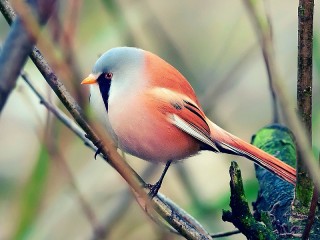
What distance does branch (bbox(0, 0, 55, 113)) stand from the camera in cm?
68

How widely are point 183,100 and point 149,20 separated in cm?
→ 58

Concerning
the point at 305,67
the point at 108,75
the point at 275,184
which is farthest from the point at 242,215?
the point at 108,75

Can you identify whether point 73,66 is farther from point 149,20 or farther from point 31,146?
point 31,146

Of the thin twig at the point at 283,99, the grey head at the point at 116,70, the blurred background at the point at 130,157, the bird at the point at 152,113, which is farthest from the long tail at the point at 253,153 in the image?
the thin twig at the point at 283,99

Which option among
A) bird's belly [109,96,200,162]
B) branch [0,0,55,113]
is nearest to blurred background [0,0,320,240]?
bird's belly [109,96,200,162]

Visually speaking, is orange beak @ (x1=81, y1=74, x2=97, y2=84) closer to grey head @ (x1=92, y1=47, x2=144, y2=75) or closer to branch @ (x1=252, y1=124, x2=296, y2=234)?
grey head @ (x1=92, y1=47, x2=144, y2=75)

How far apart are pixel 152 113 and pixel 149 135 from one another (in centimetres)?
7

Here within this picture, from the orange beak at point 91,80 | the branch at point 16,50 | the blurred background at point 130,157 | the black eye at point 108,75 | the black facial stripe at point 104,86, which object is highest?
the branch at point 16,50

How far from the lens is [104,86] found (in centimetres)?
145

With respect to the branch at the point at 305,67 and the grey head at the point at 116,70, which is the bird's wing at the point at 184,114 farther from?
the branch at the point at 305,67

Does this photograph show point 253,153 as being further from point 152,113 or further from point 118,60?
point 118,60

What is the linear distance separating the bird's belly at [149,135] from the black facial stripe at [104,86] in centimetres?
4

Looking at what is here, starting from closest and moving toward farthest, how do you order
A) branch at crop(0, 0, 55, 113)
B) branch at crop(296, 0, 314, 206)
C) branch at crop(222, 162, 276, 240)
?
branch at crop(0, 0, 55, 113) < branch at crop(296, 0, 314, 206) < branch at crop(222, 162, 276, 240)

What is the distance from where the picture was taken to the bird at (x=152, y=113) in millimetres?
1396
